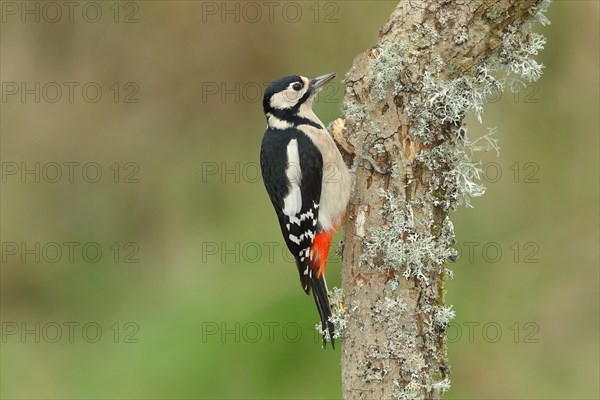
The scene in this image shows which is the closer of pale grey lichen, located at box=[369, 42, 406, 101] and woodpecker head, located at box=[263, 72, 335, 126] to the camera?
pale grey lichen, located at box=[369, 42, 406, 101]

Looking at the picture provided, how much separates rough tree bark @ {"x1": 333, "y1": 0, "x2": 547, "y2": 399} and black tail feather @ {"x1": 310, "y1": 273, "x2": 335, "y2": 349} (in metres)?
0.27

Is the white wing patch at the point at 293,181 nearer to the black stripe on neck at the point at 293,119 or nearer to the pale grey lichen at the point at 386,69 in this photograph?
the black stripe on neck at the point at 293,119

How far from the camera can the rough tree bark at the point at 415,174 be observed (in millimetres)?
2869

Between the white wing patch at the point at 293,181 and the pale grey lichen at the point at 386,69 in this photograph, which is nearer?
the pale grey lichen at the point at 386,69

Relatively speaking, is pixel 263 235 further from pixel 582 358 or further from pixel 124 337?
pixel 582 358

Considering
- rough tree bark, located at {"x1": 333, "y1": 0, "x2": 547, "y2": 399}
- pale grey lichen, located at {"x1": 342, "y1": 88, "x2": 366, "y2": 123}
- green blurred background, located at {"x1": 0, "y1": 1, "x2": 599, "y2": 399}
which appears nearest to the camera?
rough tree bark, located at {"x1": 333, "y1": 0, "x2": 547, "y2": 399}

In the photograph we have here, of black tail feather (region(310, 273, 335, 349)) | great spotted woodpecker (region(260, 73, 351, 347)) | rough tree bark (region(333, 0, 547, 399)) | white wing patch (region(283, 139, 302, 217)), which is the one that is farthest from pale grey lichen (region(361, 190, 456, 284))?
white wing patch (region(283, 139, 302, 217))

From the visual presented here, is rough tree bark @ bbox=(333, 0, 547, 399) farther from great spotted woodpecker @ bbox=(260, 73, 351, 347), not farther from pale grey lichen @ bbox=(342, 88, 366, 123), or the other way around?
great spotted woodpecker @ bbox=(260, 73, 351, 347)

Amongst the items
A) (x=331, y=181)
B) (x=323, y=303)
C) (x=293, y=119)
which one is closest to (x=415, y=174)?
(x=331, y=181)

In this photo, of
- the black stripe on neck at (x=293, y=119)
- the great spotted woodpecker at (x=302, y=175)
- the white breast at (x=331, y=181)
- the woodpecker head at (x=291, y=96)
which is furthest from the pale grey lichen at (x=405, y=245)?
the woodpecker head at (x=291, y=96)

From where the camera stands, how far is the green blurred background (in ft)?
17.6

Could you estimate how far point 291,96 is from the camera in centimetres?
396

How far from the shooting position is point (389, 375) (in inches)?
113

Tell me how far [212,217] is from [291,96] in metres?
2.84
